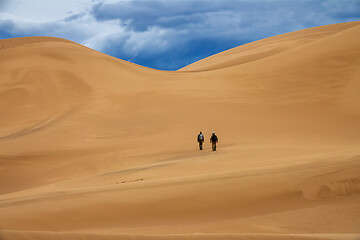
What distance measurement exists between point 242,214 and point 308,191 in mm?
1467

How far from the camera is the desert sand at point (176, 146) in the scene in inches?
317

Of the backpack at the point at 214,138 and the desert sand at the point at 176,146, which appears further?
the backpack at the point at 214,138

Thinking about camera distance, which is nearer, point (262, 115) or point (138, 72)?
point (262, 115)

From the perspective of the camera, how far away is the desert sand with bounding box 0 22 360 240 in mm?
8062

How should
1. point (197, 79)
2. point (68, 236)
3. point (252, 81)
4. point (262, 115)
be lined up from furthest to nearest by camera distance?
point (197, 79) → point (252, 81) → point (262, 115) → point (68, 236)

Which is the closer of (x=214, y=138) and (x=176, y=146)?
(x=214, y=138)

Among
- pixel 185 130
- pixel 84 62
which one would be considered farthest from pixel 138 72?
pixel 185 130

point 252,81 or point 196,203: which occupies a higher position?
point 252,81

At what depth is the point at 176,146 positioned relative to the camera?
62.7ft

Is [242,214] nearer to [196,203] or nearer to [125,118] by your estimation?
[196,203]

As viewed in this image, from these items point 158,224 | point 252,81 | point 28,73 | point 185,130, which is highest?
point 28,73

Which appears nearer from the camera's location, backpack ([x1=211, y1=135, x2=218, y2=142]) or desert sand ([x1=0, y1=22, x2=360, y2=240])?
desert sand ([x1=0, y1=22, x2=360, y2=240])

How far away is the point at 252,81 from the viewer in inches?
1051

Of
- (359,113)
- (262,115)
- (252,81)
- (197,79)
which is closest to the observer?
(359,113)
